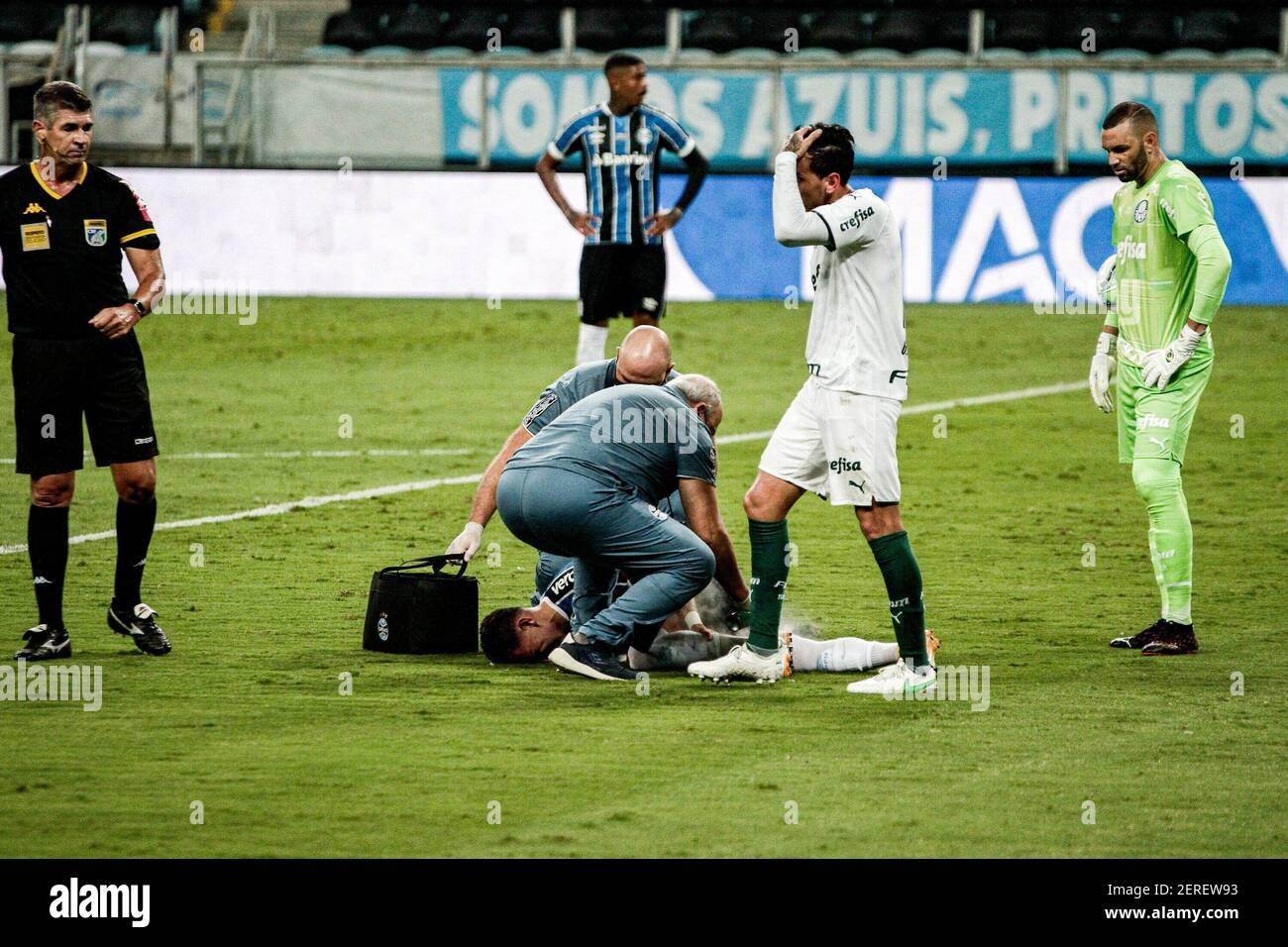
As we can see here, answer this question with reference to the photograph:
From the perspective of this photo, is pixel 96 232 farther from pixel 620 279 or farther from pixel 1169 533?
pixel 620 279

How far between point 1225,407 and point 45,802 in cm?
1334

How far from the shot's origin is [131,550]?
26.1ft

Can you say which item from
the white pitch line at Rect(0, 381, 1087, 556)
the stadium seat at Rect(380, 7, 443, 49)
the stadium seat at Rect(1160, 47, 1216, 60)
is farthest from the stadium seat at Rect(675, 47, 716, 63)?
the white pitch line at Rect(0, 381, 1087, 556)

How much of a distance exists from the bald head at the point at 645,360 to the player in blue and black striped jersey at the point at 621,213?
21.3 feet

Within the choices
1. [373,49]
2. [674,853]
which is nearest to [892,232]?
[674,853]

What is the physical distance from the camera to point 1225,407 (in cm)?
1694

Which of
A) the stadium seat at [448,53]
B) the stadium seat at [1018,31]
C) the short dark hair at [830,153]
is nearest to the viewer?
the short dark hair at [830,153]

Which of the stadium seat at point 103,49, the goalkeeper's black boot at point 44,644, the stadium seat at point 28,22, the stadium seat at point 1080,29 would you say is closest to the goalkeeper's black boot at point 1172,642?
the goalkeeper's black boot at point 44,644

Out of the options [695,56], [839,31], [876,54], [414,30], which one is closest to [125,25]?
[414,30]

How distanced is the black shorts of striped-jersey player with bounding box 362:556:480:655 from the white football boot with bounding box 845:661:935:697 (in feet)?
5.59

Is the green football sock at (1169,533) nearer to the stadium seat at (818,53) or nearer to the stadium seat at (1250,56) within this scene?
the stadium seat at (1250,56)

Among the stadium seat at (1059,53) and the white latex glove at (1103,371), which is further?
the stadium seat at (1059,53)

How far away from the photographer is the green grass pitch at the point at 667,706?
552 centimetres

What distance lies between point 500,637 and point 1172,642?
2.87 meters
